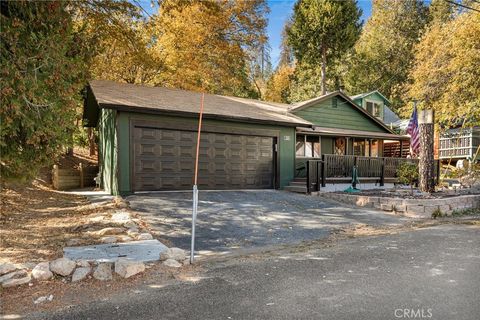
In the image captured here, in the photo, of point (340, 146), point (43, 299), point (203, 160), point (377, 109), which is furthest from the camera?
point (377, 109)

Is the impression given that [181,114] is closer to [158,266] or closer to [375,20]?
[158,266]

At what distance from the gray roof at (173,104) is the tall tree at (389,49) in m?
23.5

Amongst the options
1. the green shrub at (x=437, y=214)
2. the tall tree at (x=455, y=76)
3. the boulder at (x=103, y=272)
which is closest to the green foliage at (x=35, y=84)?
the boulder at (x=103, y=272)

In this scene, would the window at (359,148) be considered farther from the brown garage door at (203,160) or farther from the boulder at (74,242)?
the boulder at (74,242)

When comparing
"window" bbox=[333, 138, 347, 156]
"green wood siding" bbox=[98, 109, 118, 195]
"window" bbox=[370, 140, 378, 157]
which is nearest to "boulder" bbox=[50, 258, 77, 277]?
"green wood siding" bbox=[98, 109, 118, 195]

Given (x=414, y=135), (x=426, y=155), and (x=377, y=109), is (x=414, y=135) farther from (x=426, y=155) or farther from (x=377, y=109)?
(x=377, y=109)

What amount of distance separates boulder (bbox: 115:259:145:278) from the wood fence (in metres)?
12.2

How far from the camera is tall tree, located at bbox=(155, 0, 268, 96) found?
69.1 ft

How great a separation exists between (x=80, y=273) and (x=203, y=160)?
26.6ft

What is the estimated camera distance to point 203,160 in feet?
40.6

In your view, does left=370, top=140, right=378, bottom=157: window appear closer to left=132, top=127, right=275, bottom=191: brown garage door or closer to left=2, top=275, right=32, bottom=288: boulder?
left=132, top=127, right=275, bottom=191: brown garage door

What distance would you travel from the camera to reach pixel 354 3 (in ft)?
89.9

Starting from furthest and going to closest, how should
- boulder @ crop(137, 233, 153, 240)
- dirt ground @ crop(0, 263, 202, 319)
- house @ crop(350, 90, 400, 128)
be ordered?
house @ crop(350, 90, 400, 128) → boulder @ crop(137, 233, 153, 240) → dirt ground @ crop(0, 263, 202, 319)

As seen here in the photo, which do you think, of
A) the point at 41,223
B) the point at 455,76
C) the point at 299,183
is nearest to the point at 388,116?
the point at 455,76
